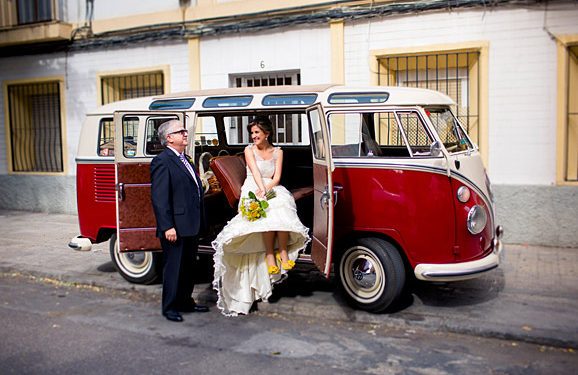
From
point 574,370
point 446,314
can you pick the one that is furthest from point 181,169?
point 574,370

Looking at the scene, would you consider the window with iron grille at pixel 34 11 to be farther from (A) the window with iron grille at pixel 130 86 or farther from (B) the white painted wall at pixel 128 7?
(A) the window with iron grille at pixel 130 86

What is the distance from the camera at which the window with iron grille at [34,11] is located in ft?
46.9

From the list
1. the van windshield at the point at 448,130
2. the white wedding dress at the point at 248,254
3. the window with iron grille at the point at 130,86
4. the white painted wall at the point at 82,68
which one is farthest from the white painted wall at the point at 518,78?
the window with iron grille at the point at 130,86

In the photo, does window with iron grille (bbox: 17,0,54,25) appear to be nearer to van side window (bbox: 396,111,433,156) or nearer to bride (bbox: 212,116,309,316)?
bride (bbox: 212,116,309,316)

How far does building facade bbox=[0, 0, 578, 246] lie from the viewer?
9.78m

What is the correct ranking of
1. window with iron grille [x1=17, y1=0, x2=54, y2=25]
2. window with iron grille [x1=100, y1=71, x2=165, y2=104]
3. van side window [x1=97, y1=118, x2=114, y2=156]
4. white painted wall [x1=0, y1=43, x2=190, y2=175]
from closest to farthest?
van side window [x1=97, y1=118, x2=114, y2=156], white painted wall [x1=0, y1=43, x2=190, y2=175], window with iron grille [x1=100, y1=71, x2=165, y2=104], window with iron grille [x1=17, y1=0, x2=54, y2=25]

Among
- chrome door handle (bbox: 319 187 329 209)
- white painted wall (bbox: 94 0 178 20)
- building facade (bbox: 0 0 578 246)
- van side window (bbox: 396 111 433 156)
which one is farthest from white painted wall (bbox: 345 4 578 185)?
white painted wall (bbox: 94 0 178 20)

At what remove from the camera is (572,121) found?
392 inches

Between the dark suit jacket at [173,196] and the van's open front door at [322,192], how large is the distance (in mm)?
1222

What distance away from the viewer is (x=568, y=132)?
32.7 feet

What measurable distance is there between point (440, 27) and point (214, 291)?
5704 millimetres

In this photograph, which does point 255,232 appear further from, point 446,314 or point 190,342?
point 446,314

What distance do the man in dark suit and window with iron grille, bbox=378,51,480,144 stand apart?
17.5ft

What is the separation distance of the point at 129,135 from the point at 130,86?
6.66 m
